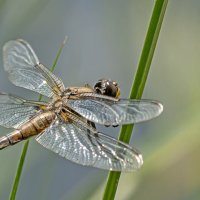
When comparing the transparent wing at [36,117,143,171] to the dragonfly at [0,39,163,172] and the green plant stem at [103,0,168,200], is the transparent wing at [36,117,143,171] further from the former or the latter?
the green plant stem at [103,0,168,200]

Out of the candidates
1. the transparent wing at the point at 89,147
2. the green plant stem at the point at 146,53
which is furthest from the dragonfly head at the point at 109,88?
the green plant stem at the point at 146,53

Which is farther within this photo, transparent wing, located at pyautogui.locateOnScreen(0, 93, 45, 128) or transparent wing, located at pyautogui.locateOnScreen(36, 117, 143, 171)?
transparent wing, located at pyautogui.locateOnScreen(0, 93, 45, 128)

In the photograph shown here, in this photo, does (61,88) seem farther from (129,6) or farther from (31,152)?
(129,6)

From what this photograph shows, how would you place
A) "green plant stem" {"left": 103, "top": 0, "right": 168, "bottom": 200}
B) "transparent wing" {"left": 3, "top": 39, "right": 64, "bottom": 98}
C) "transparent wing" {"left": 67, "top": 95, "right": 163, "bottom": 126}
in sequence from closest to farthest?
"green plant stem" {"left": 103, "top": 0, "right": 168, "bottom": 200}, "transparent wing" {"left": 67, "top": 95, "right": 163, "bottom": 126}, "transparent wing" {"left": 3, "top": 39, "right": 64, "bottom": 98}

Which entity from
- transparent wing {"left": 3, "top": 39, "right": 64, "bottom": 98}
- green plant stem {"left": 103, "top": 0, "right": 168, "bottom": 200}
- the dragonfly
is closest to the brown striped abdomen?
the dragonfly

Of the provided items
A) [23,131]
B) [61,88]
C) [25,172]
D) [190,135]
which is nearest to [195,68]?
[190,135]

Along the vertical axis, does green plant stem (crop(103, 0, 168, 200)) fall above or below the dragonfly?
above
